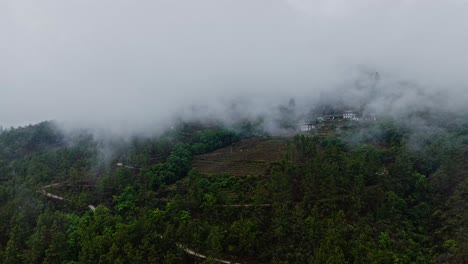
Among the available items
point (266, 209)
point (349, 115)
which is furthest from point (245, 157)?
point (349, 115)

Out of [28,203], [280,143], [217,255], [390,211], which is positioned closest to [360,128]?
[280,143]

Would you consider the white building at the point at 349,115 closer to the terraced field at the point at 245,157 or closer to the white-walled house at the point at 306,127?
Answer: the white-walled house at the point at 306,127

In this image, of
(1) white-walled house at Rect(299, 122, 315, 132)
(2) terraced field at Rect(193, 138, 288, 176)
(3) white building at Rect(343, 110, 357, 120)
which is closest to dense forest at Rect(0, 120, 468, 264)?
(2) terraced field at Rect(193, 138, 288, 176)

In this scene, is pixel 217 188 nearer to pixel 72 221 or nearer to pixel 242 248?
pixel 242 248

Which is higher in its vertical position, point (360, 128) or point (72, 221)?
point (360, 128)

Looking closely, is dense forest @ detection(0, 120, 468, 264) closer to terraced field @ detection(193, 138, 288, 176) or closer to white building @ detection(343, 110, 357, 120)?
terraced field @ detection(193, 138, 288, 176)

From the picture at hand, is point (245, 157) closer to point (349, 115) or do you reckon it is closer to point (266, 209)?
point (266, 209)
